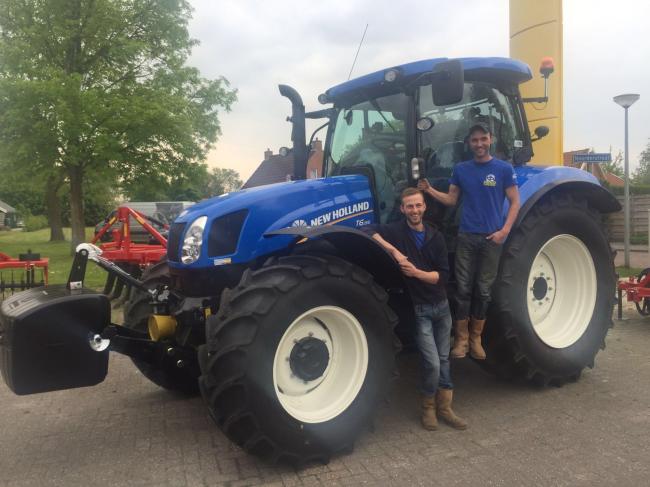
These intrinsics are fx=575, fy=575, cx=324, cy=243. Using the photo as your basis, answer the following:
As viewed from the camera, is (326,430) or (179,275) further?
(179,275)

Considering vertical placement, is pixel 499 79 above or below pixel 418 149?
above

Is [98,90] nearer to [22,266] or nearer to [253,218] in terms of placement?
[22,266]

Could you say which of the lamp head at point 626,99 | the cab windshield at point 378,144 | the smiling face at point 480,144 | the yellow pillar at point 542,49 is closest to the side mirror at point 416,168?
the cab windshield at point 378,144

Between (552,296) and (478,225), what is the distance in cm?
134

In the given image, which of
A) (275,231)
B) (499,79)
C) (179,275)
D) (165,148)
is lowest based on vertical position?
(179,275)

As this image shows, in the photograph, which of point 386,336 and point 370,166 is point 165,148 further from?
point 386,336

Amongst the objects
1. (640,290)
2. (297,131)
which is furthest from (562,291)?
(297,131)

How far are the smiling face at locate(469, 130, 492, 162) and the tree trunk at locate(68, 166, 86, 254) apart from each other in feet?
52.9

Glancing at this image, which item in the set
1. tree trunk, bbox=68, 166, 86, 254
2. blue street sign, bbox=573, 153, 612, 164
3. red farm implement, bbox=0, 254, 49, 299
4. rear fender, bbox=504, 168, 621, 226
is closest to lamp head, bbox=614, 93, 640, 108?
blue street sign, bbox=573, 153, 612, 164

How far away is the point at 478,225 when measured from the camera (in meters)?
4.05

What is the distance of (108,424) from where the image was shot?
13.4 ft

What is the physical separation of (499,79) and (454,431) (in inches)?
108

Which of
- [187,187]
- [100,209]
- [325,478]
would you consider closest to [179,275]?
[325,478]

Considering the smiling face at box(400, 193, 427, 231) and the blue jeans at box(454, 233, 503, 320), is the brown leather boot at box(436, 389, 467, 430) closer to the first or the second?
the blue jeans at box(454, 233, 503, 320)
